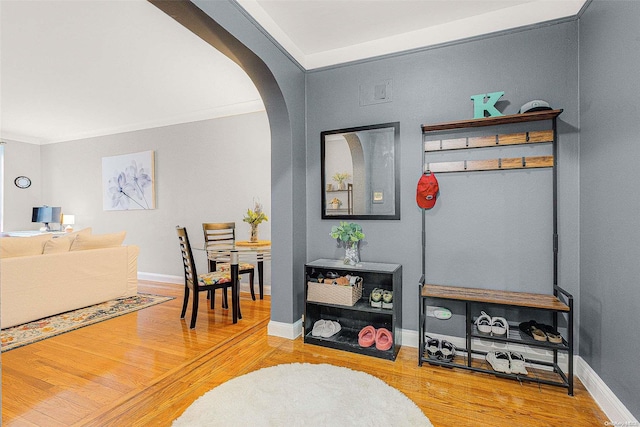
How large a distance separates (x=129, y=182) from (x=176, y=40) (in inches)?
133

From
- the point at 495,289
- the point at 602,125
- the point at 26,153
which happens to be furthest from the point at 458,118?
the point at 26,153

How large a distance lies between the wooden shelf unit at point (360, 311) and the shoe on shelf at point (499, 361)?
0.67 meters

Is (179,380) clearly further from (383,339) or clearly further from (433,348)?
(433,348)

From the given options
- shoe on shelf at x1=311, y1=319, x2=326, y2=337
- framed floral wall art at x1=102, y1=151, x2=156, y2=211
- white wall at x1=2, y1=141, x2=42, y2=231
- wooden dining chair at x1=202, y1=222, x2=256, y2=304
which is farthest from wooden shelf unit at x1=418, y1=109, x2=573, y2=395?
white wall at x1=2, y1=141, x2=42, y2=231

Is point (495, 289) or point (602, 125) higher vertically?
point (602, 125)

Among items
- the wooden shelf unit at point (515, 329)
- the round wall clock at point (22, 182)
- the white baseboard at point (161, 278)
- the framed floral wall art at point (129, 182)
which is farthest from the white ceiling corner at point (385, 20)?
the round wall clock at point (22, 182)

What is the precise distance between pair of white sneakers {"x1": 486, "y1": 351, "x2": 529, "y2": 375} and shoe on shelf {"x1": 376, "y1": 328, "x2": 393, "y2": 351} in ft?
2.29

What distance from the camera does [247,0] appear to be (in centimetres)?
229

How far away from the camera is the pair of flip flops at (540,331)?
211 centimetres

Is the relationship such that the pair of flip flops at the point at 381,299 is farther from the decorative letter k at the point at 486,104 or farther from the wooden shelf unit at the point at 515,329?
the decorative letter k at the point at 486,104

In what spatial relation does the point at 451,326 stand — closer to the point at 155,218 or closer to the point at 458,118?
the point at 458,118

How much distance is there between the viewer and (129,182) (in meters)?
5.41

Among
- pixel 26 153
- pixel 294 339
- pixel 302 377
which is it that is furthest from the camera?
pixel 26 153

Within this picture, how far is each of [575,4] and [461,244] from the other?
1.85m
